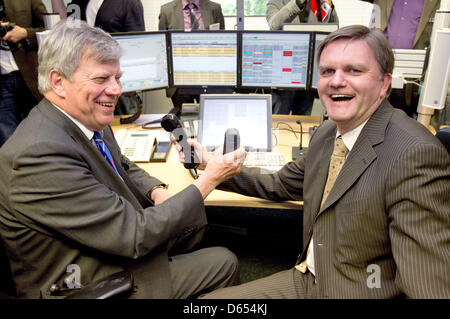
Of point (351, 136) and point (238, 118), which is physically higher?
point (351, 136)

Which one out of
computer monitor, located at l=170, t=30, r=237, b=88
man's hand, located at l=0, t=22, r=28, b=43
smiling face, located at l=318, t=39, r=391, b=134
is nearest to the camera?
smiling face, located at l=318, t=39, r=391, b=134

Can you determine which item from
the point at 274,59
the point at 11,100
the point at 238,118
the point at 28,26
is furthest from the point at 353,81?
the point at 11,100

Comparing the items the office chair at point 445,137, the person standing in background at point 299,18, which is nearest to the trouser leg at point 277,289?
the office chair at point 445,137

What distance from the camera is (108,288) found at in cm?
107

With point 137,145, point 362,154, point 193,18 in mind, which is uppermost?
point 193,18

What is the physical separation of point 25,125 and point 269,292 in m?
1.02

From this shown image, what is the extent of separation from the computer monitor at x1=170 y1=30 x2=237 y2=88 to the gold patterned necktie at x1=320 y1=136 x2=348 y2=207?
1.18m

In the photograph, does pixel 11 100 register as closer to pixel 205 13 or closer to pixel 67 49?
pixel 205 13

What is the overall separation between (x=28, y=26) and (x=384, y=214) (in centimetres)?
287

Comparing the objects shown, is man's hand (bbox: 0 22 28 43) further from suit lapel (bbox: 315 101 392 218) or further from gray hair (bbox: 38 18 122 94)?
suit lapel (bbox: 315 101 392 218)

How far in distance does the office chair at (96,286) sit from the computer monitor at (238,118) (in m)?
0.99

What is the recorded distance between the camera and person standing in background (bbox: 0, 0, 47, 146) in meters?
2.65

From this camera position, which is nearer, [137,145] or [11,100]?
[137,145]

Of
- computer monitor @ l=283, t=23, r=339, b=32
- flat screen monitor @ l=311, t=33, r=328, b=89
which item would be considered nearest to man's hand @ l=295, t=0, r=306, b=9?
computer monitor @ l=283, t=23, r=339, b=32
